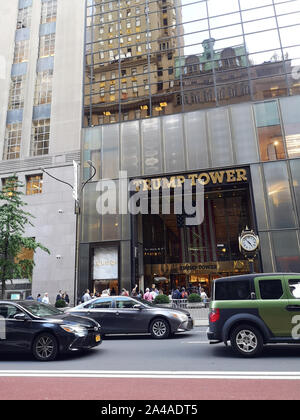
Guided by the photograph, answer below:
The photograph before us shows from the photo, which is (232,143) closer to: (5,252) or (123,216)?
(123,216)

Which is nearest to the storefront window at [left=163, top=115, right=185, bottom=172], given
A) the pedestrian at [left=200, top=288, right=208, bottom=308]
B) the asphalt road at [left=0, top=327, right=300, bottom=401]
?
the pedestrian at [left=200, top=288, right=208, bottom=308]

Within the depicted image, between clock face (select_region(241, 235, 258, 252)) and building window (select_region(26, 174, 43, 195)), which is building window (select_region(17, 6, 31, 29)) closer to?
building window (select_region(26, 174, 43, 195))

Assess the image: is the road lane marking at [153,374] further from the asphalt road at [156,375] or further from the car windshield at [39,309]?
the car windshield at [39,309]

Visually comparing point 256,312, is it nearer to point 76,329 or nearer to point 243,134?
point 76,329

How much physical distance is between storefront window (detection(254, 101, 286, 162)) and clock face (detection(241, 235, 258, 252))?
633cm

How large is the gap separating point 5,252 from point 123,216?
912cm

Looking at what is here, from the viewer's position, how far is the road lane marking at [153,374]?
18.0 feet

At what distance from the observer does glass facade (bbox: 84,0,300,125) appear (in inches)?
975

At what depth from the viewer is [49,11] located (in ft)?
113

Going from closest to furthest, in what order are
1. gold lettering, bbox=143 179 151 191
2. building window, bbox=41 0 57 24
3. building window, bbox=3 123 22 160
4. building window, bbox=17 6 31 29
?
gold lettering, bbox=143 179 151 191 < building window, bbox=3 123 22 160 < building window, bbox=41 0 57 24 < building window, bbox=17 6 31 29

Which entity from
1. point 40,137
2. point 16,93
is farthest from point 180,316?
point 16,93

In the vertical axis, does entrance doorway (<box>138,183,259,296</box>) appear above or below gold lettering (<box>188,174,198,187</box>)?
below

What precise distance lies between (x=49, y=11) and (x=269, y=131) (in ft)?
93.0

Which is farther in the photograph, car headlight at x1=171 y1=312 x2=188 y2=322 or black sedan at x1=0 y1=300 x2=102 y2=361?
car headlight at x1=171 y1=312 x2=188 y2=322
